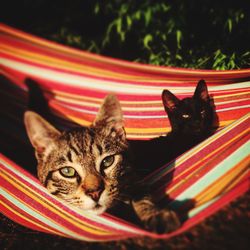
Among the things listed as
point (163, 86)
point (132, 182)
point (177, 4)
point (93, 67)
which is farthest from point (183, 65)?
point (132, 182)

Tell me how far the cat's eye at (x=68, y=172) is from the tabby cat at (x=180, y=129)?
1.87 feet

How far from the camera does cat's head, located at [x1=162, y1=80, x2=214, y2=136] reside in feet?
6.99

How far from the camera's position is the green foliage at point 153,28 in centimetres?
315

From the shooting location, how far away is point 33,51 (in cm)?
215

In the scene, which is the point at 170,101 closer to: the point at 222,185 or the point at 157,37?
the point at 222,185

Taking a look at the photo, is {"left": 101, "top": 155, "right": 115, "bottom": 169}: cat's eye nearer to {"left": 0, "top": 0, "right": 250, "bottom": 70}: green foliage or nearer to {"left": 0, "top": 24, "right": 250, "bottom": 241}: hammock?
{"left": 0, "top": 24, "right": 250, "bottom": 241}: hammock

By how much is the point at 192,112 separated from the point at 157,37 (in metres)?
1.88

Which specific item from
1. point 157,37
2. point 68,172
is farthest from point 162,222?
Result: point 157,37

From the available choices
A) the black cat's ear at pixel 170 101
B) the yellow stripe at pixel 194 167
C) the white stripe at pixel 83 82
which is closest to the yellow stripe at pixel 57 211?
the yellow stripe at pixel 194 167

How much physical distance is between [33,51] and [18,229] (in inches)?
49.9

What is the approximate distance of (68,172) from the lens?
167 cm

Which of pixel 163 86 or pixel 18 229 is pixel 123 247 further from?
pixel 163 86

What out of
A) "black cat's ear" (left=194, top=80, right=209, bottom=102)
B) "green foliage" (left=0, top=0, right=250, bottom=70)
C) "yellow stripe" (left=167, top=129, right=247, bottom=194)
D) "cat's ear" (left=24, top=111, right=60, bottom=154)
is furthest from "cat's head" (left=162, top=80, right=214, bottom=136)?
"cat's ear" (left=24, top=111, right=60, bottom=154)

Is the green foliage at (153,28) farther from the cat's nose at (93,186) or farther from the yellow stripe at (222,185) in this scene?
the cat's nose at (93,186)
